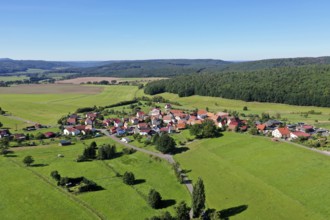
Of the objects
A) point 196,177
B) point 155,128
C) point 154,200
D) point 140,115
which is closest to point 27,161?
point 154,200

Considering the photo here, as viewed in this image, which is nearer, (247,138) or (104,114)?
(247,138)

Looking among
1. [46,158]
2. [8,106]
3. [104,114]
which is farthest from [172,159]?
[8,106]

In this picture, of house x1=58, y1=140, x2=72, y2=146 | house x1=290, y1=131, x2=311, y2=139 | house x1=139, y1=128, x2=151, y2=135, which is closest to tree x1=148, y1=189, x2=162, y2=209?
house x1=58, y1=140, x2=72, y2=146

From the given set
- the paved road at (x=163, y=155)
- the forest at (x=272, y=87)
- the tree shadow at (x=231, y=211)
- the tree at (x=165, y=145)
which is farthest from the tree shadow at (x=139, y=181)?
the forest at (x=272, y=87)

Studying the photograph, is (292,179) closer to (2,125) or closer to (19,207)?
(19,207)

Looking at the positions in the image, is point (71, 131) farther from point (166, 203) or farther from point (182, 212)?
point (182, 212)

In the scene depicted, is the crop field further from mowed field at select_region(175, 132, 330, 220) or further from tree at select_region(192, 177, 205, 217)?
tree at select_region(192, 177, 205, 217)
